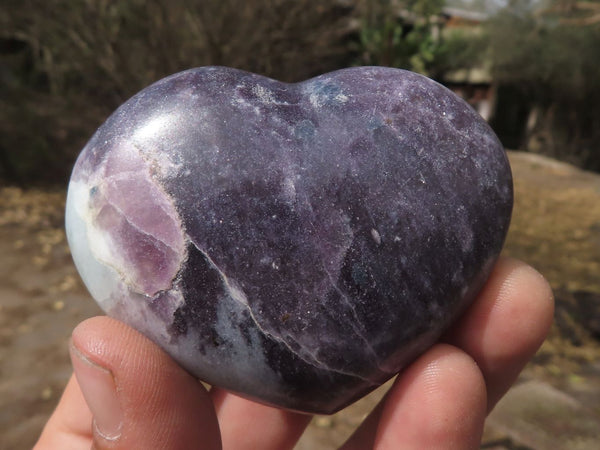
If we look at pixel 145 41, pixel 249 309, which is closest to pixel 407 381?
pixel 249 309

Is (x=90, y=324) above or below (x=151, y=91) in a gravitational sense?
below

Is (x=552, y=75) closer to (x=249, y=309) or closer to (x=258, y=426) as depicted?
(x=258, y=426)

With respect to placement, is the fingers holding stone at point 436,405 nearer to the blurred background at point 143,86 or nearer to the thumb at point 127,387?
the thumb at point 127,387

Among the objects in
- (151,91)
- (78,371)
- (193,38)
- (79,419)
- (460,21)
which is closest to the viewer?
(78,371)

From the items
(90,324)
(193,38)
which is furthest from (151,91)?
(193,38)

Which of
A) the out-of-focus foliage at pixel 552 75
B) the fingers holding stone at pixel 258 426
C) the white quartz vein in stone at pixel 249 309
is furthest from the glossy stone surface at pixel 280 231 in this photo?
the out-of-focus foliage at pixel 552 75

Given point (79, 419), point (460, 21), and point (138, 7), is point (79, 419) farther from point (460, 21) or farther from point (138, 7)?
point (460, 21)
